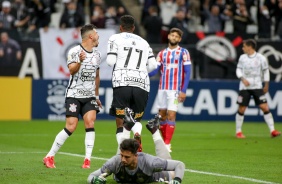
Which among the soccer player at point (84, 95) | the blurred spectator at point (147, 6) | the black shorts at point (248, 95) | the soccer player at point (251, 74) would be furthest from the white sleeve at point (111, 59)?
the blurred spectator at point (147, 6)

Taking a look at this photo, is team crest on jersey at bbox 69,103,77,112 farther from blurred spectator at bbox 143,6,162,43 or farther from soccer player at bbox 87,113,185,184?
blurred spectator at bbox 143,6,162,43

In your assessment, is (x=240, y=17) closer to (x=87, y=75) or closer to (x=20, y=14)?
(x=20, y=14)

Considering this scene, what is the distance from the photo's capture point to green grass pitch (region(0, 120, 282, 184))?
458 inches

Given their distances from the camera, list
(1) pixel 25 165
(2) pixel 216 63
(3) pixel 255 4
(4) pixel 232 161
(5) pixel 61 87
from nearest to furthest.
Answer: (1) pixel 25 165, (4) pixel 232 161, (5) pixel 61 87, (2) pixel 216 63, (3) pixel 255 4

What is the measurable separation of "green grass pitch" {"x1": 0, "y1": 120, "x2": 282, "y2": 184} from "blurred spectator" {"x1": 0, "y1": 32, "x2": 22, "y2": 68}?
2552 mm

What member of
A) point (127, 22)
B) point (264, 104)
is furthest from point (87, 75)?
point (264, 104)

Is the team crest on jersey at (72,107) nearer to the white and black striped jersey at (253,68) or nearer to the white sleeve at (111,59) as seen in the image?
the white sleeve at (111,59)

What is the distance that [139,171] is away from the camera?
10.1m

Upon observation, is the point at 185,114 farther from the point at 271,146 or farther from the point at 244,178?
the point at 244,178

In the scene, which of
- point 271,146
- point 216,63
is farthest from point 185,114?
point 271,146

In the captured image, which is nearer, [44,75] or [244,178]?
[244,178]

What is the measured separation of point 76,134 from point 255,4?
12.2 m

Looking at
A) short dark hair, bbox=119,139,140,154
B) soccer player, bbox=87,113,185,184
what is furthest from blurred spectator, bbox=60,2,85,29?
short dark hair, bbox=119,139,140,154

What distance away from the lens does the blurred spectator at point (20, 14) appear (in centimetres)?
2772
